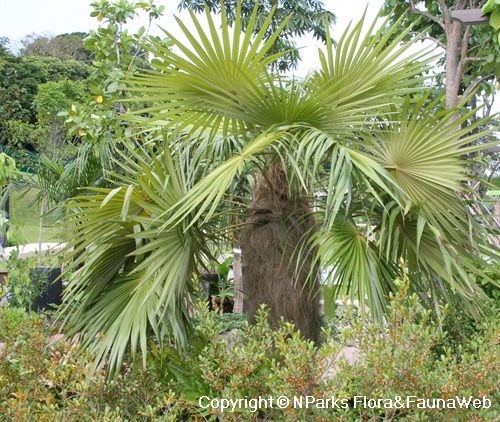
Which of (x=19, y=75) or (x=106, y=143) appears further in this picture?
(x=19, y=75)

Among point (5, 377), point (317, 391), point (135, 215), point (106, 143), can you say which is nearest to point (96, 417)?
point (5, 377)

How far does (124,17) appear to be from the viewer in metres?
7.25

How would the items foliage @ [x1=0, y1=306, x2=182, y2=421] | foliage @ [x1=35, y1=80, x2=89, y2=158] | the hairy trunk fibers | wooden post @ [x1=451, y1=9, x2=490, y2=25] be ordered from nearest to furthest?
foliage @ [x1=0, y1=306, x2=182, y2=421]
the hairy trunk fibers
wooden post @ [x1=451, y1=9, x2=490, y2=25]
foliage @ [x1=35, y1=80, x2=89, y2=158]

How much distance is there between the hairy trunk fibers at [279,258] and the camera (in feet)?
12.2

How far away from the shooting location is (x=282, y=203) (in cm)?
381

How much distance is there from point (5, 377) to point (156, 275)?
3.17 ft

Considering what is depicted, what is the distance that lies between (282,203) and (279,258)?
13.4 inches

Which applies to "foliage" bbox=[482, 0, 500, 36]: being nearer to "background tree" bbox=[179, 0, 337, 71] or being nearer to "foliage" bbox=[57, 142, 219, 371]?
"foliage" bbox=[57, 142, 219, 371]

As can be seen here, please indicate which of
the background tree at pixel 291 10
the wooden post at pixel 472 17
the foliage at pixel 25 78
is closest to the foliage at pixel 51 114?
the foliage at pixel 25 78

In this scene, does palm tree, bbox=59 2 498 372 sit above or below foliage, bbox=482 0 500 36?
below

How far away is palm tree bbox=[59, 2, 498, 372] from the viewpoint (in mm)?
3258

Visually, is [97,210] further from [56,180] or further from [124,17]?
[124,17]

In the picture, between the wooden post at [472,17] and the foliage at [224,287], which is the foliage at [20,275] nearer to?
the foliage at [224,287]

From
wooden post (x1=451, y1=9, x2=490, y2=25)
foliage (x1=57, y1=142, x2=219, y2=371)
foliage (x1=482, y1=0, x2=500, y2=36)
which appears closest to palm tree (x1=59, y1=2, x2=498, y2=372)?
foliage (x1=57, y1=142, x2=219, y2=371)
